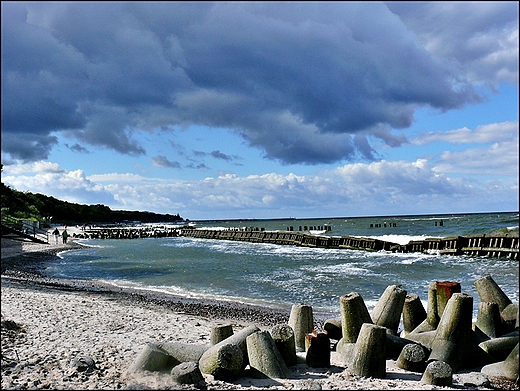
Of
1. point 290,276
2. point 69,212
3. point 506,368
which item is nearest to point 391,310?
point 506,368

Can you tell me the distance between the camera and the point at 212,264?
3003cm

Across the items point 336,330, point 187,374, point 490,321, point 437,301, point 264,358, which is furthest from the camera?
point 336,330

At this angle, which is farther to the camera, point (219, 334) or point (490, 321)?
point (490, 321)

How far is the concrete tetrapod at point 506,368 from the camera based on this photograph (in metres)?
6.97

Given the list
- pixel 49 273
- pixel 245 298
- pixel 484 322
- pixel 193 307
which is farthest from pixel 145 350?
pixel 49 273

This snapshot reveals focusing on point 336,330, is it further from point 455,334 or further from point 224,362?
point 224,362

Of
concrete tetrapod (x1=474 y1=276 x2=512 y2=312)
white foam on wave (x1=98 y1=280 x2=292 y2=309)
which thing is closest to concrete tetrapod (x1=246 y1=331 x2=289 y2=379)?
concrete tetrapod (x1=474 y1=276 x2=512 y2=312)

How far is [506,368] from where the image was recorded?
709 cm

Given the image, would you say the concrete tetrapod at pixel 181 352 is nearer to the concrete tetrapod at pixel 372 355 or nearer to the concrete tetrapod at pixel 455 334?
the concrete tetrapod at pixel 372 355

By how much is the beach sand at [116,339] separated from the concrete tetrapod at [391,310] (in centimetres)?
119

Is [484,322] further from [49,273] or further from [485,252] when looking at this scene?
[485,252]

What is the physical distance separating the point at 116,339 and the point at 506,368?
7065 millimetres

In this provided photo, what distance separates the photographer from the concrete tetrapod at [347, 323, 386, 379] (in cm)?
667

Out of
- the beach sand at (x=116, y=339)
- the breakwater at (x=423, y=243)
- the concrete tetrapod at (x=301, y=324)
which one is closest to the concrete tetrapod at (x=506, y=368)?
the beach sand at (x=116, y=339)
